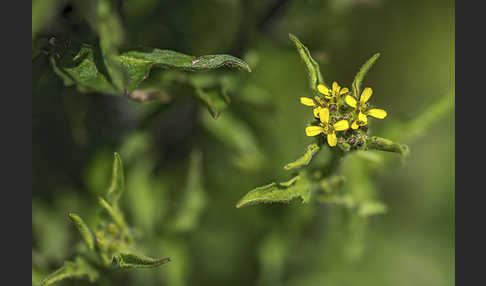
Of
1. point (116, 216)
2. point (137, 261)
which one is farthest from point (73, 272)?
point (137, 261)

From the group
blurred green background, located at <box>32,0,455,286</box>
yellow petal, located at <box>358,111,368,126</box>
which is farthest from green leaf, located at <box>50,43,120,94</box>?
yellow petal, located at <box>358,111,368,126</box>

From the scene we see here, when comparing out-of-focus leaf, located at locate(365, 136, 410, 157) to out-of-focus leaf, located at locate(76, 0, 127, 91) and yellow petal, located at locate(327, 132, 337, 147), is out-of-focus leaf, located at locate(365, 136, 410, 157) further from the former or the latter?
out-of-focus leaf, located at locate(76, 0, 127, 91)

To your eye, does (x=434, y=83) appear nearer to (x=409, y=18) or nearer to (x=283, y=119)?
(x=409, y=18)

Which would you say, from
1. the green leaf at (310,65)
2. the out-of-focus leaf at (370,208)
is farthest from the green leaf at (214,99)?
the out-of-focus leaf at (370,208)

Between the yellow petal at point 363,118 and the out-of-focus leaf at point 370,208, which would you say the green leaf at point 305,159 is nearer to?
the yellow petal at point 363,118

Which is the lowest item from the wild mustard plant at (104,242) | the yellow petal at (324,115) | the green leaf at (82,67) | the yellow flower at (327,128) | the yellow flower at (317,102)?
the wild mustard plant at (104,242)

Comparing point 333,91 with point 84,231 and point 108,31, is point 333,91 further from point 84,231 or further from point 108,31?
point 84,231
